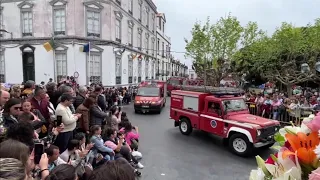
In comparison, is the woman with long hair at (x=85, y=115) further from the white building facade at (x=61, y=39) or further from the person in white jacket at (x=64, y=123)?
the white building facade at (x=61, y=39)

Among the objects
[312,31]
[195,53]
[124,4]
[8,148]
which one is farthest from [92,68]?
[8,148]

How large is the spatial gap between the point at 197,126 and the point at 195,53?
56.8 feet

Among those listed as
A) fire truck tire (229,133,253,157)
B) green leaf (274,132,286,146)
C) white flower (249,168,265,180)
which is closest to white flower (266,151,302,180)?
white flower (249,168,265,180)

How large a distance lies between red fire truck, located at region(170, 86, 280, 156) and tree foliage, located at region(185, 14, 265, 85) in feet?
43.4

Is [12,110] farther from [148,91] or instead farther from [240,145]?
[148,91]

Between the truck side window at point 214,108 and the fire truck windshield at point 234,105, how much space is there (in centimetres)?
27

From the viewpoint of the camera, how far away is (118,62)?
24391 mm

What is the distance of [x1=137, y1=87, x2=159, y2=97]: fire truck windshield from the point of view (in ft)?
58.8

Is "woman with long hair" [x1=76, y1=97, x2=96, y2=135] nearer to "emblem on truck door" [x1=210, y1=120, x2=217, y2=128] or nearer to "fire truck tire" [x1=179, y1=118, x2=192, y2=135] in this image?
"emblem on truck door" [x1=210, y1=120, x2=217, y2=128]

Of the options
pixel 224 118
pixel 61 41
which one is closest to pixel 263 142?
pixel 224 118

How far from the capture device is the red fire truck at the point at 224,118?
8.14 metres

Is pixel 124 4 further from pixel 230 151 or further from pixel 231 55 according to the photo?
pixel 230 151

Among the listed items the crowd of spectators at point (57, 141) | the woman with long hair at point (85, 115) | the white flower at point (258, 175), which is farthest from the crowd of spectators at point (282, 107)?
the white flower at point (258, 175)

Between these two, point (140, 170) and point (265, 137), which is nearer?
point (140, 170)
